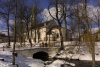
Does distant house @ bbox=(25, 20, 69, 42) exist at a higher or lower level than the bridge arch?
higher

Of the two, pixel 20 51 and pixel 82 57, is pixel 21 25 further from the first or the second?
pixel 82 57

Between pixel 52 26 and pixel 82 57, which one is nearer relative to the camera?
pixel 82 57

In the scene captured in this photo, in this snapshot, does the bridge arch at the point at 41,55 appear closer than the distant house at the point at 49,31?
Yes

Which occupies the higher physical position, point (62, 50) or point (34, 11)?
point (34, 11)

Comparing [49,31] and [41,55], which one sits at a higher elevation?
[49,31]

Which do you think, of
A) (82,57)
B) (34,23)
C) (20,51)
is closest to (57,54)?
(82,57)

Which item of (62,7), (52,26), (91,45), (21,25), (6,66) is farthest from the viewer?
(52,26)

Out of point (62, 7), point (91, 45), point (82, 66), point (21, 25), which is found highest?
point (62, 7)

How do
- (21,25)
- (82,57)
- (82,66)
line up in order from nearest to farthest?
(82,66), (82,57), (21,25)

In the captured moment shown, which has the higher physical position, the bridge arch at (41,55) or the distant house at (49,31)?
the distant house at (49,31)

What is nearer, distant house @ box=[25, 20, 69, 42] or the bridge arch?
the bridge arch

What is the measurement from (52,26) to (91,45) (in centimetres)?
5410

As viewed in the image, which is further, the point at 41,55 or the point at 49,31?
the point at 49,31

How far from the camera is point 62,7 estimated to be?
45.5m
